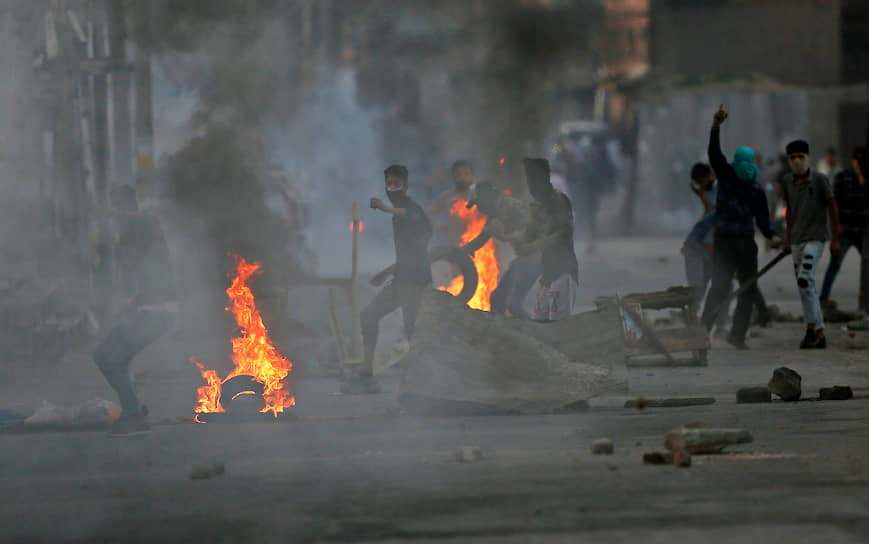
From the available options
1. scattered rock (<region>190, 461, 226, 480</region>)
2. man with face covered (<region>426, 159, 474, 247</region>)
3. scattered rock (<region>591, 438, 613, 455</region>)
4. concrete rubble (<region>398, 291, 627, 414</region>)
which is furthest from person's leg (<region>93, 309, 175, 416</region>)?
man with face covered (<region>426, 159, 474, 247</region>)

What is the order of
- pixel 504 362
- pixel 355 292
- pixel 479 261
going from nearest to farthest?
pixel 504 362, pixel 355 292, pixel 479 261

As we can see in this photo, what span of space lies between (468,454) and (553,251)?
10.0 ft

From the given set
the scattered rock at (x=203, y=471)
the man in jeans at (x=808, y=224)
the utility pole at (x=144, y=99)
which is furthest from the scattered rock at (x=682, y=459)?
the utility pole at (x=144, y=99)

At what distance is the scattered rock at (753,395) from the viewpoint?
914 cm

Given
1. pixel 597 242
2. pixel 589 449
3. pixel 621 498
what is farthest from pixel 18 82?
pixel 597 242

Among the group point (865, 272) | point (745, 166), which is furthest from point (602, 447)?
point (865, 272)

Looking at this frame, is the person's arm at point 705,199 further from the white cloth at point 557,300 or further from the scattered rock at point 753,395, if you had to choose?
the scattered rock at point 753,395

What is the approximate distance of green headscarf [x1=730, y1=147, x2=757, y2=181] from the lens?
38.4 feet

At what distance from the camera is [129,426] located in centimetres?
845

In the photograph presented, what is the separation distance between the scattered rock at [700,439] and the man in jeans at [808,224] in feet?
14.0

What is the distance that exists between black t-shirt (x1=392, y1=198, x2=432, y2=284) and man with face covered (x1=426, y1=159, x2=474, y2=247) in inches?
78.0

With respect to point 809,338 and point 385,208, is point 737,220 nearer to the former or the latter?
point 809,338

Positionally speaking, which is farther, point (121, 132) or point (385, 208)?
point (121, 132)

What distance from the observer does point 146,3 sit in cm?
1464
